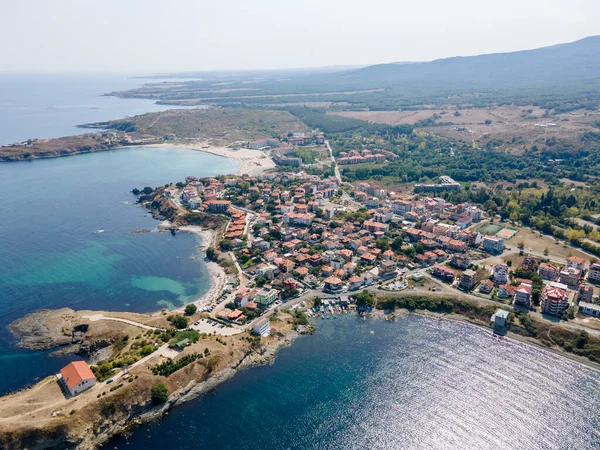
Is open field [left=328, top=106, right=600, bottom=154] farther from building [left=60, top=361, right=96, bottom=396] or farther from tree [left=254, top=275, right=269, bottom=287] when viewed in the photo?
building [left=60, top=361, right=96, bottom=396]

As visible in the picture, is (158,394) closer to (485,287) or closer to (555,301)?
(485,287)

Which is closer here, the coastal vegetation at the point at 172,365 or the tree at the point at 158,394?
the tree at the point at 158,394

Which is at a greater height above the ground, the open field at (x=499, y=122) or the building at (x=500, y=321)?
the open field at (x=499, y=122)

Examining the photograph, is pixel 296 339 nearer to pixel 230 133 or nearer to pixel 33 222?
pixel 33 222

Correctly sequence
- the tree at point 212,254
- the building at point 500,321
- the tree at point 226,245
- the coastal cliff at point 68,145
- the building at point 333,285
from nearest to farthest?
the building at point 500,321, the building at point 333,285, the tree at point 212,254, the tree at point 226,245, the coastal cliff at point 68,145

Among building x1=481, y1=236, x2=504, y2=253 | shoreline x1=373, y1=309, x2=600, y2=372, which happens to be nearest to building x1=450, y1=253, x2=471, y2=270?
building x1=481, y1=236, x2=504, y2=253

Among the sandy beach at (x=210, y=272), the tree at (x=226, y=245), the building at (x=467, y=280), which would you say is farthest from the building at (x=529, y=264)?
the tree at (x=226, y=245)

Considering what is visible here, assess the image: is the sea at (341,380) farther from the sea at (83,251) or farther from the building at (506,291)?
the building at (506,291)
